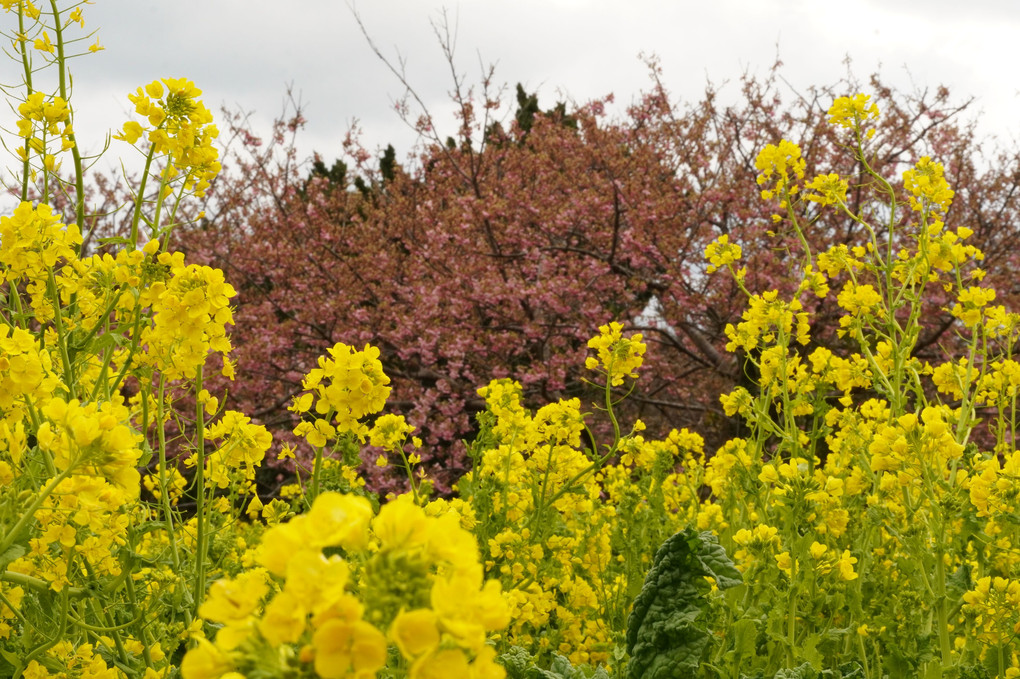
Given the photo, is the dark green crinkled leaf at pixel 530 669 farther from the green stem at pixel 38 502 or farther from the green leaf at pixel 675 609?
the green stem at pixel 38 502

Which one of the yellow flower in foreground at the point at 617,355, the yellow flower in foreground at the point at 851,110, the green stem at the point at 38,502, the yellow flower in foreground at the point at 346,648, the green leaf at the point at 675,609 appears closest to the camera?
the yellow flower in foreground at the point at 346,648

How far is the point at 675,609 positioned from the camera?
2066 millimetres

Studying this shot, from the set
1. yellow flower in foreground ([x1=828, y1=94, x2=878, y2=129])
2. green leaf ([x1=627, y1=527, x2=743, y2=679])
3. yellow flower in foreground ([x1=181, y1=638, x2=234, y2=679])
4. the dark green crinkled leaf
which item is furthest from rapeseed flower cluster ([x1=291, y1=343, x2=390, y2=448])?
yellow flower in foreground ([x1=828, y1=94, x2=878, y2=129])

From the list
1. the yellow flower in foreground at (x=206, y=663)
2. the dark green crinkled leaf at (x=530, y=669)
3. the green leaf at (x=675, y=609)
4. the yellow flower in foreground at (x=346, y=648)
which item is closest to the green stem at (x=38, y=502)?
the yellow flower in foreground at (x=206, y=663)

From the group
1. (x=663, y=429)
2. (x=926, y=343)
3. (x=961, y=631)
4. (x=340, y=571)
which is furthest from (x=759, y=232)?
(x=340, y=571)

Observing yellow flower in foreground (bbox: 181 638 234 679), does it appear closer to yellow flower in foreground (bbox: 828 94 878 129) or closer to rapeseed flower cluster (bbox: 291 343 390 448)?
rapeseed flower cluster (bbox: 291 343 390 448)

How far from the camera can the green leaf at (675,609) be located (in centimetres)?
202

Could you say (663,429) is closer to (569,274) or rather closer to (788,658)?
(569,274)

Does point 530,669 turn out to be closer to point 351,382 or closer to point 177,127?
point 351,382

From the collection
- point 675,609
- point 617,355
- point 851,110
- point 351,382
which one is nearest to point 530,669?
point 675,609

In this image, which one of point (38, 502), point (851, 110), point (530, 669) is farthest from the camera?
point (851, 110)

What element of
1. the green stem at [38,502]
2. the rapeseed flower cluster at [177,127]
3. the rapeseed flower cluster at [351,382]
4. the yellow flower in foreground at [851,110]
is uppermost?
the yellow flower in foreground at [851,110]

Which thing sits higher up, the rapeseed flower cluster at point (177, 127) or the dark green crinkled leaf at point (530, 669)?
the rapeseed flower cluster at point (177, 127)

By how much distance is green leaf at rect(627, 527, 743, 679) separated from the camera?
2018mm
